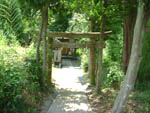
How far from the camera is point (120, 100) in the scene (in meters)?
3.58

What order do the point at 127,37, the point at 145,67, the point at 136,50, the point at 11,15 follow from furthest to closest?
the point at 11,15, the point at 127,37, the point at 145,67, the point at 136,50

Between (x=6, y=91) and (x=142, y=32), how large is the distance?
2932 mm

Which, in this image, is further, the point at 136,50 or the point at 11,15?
the point at 11,15

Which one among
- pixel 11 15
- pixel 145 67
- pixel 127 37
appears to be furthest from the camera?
pixel 11 15

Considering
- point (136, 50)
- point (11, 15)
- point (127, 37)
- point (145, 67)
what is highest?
point (11, 15)

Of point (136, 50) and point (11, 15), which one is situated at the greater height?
point (11, 15)

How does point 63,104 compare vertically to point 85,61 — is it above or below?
below

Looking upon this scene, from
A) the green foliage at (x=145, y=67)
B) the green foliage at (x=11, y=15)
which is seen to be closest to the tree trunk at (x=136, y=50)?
the green foliage at (x=145, y=67)

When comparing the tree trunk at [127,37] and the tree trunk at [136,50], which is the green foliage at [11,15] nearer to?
the tree trunk at [127,37]

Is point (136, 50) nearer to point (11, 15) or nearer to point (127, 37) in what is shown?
point (127, 37)

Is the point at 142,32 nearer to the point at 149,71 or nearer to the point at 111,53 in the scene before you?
the point at 149,71

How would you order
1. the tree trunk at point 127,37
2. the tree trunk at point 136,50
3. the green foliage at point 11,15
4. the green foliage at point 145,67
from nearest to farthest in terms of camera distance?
the tree trunk at point 136,50 → the green foliage at point 145,67 → the tree trunk at point 127,37 → the green foliage at point 11,15

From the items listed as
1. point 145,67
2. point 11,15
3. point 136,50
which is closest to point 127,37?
point 145,67

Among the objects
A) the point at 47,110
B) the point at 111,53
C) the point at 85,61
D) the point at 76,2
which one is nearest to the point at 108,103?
the point at 47,110
